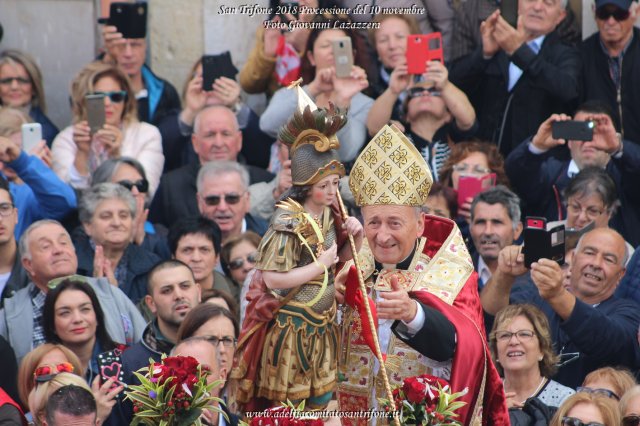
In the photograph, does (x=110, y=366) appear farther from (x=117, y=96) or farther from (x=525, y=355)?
(x=117, y=96)

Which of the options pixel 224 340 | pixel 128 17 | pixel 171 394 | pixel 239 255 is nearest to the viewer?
pixel 171 394

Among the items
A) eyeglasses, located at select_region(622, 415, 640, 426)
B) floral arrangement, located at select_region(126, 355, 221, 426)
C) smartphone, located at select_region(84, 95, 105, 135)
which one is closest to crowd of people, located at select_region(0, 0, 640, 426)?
eyeglasses, located at select_region(622, 415, 640, 426)

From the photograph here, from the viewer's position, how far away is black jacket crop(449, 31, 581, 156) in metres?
14.2

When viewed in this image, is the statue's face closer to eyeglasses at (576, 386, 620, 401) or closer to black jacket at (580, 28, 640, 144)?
eyeglasses at (576, 386, 620, 401)

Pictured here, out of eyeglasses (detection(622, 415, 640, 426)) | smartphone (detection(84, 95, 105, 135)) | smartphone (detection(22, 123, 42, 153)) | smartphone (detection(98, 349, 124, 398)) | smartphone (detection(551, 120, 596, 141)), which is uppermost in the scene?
smartphone (detection(551, 120, 596, 141))

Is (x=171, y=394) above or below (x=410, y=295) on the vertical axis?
below

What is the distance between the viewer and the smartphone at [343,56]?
13672 mm

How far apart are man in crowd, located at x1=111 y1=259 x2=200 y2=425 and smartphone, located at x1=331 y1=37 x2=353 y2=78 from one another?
2.17 m

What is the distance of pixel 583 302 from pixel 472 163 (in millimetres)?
2245

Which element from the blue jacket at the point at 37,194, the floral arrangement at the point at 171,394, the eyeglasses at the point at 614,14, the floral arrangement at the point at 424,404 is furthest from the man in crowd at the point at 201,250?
the floral arrangement at the point at 424,404

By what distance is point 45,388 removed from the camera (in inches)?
415

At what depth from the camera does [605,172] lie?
520 inches

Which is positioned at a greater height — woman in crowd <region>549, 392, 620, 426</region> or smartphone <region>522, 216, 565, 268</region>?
smartphone <region>522, 216, 565, 268</region>

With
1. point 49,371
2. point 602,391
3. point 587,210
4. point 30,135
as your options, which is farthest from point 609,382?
point 30,135
